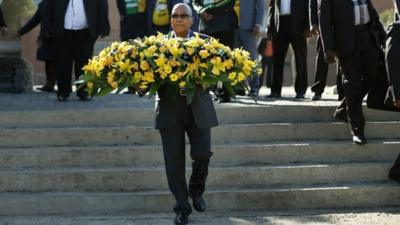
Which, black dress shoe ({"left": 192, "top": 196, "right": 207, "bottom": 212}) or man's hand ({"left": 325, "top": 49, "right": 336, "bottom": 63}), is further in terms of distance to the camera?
man's hand ({"left": 325, "top": 49, "right": 336, "bottom": 63})

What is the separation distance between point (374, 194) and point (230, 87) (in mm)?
2070

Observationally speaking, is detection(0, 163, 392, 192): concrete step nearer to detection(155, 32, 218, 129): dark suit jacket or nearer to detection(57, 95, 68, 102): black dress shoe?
detection(155, 32, 218, 129): dark suit jacket

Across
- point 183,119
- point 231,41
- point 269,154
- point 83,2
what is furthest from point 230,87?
point 83,2

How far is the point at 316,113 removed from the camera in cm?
873

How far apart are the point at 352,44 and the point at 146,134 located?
2366 millimetres

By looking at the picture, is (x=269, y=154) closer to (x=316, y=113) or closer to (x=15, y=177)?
(x=316, y=113)

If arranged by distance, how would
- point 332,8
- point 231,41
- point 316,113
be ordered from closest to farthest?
point 332,8, point 316,113, point 231,41

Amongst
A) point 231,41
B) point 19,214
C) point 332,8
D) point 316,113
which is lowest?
point 19,214

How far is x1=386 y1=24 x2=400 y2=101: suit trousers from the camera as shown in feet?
24.3

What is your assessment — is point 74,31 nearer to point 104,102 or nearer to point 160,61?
point 104,102

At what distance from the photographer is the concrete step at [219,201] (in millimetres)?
7430

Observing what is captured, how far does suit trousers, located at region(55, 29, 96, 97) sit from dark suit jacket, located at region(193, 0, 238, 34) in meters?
1.54

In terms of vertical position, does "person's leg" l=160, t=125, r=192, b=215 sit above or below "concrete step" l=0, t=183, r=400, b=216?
above

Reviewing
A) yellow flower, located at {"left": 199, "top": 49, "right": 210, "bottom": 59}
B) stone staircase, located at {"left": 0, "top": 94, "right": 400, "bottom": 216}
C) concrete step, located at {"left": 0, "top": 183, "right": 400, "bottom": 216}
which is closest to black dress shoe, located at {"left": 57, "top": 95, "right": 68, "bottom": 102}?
stone staircase, located at {"left": 0, "top": 94, "right": 400, "bottom": 216}
